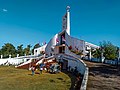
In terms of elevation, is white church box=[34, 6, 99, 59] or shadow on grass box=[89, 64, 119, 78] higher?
white church box=[34, 6, 99, 59]

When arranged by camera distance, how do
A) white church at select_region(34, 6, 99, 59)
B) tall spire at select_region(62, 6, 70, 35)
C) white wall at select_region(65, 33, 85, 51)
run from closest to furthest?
1. white wall at select_region(65, 33, 85, 51)
2. white church at select_region(34, 6, 99, 59)
3. tall spire at select_region(62, 6, 70, 35)

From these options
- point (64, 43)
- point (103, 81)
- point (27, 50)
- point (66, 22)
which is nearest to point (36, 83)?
point (103, 81)

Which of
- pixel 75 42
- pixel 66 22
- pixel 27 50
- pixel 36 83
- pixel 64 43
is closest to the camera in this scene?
pixel 36 83

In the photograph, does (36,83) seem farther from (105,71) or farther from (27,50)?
(27,50)

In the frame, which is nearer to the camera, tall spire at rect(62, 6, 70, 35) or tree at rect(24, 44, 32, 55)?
tall spire at rect(62, 6, 70, 35)

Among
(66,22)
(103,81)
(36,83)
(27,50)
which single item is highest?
(66,22)

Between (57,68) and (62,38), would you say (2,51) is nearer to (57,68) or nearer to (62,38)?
(62,38)

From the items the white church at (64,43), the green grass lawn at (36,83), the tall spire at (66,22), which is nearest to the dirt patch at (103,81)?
the green grass lawn at (36,83)

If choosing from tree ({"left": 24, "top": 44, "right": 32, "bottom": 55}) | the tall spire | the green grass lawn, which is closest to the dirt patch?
the green grass lawn

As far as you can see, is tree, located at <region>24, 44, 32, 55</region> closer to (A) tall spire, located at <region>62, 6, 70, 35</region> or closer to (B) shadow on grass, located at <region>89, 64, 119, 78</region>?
(A) tall spire, located at <region>62, 6, 70, 35</region>

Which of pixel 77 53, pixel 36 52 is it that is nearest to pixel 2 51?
pixel 36 52

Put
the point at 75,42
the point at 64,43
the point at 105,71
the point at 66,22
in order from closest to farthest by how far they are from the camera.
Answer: the point at 105,71
the point at 75,42
the point at 64,43
the point at 66,22

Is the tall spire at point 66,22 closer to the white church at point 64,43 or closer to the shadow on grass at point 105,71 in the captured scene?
the white church at point 64,43

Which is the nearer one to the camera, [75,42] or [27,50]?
[75,42]
